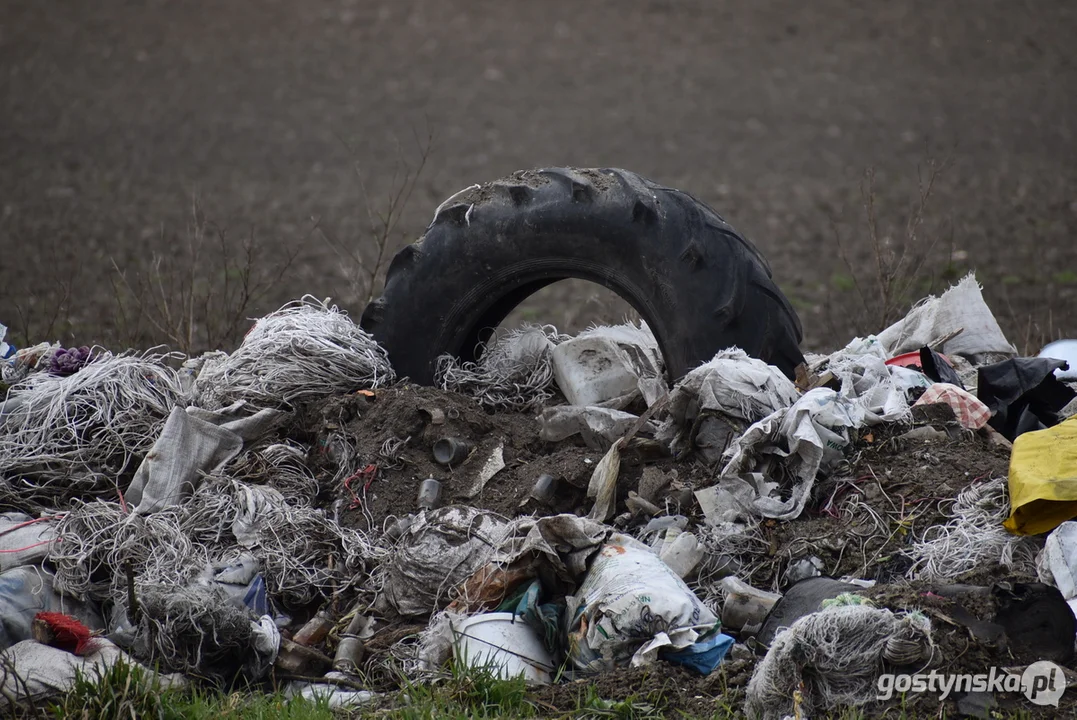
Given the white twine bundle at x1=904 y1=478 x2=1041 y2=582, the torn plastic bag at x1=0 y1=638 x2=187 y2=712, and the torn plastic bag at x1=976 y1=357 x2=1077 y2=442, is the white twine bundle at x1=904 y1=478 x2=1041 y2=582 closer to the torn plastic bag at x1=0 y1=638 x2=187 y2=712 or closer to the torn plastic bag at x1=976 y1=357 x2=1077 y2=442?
the torn plastic bag at x1=976 y1=357 x2=1077 y2=442

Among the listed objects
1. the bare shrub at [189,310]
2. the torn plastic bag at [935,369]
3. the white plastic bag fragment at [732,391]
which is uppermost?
the white plastic bag fragment at [732,391]

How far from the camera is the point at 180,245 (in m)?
Answer: 9.54

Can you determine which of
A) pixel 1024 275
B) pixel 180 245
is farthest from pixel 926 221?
pixel 180 245

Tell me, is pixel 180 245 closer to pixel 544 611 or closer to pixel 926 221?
pixel 926 221

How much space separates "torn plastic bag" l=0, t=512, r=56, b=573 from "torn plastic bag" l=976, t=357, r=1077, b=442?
297 cm

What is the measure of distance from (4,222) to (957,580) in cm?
962

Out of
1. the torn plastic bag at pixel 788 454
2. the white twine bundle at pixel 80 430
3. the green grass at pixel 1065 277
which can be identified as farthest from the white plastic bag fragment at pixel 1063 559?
the green grass at pixel 1065 277

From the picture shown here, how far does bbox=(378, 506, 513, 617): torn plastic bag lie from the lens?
3125 millimetres

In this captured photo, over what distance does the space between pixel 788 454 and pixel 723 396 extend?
0.29 meters

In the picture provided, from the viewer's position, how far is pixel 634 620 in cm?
276

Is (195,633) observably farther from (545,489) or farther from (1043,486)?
(1043,486)

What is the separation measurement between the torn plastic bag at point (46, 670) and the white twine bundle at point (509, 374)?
5.33 feet

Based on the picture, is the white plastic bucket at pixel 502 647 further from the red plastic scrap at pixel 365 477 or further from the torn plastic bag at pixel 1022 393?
the torn plastic bag at pixel 1022 393

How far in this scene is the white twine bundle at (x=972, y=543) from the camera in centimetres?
295
